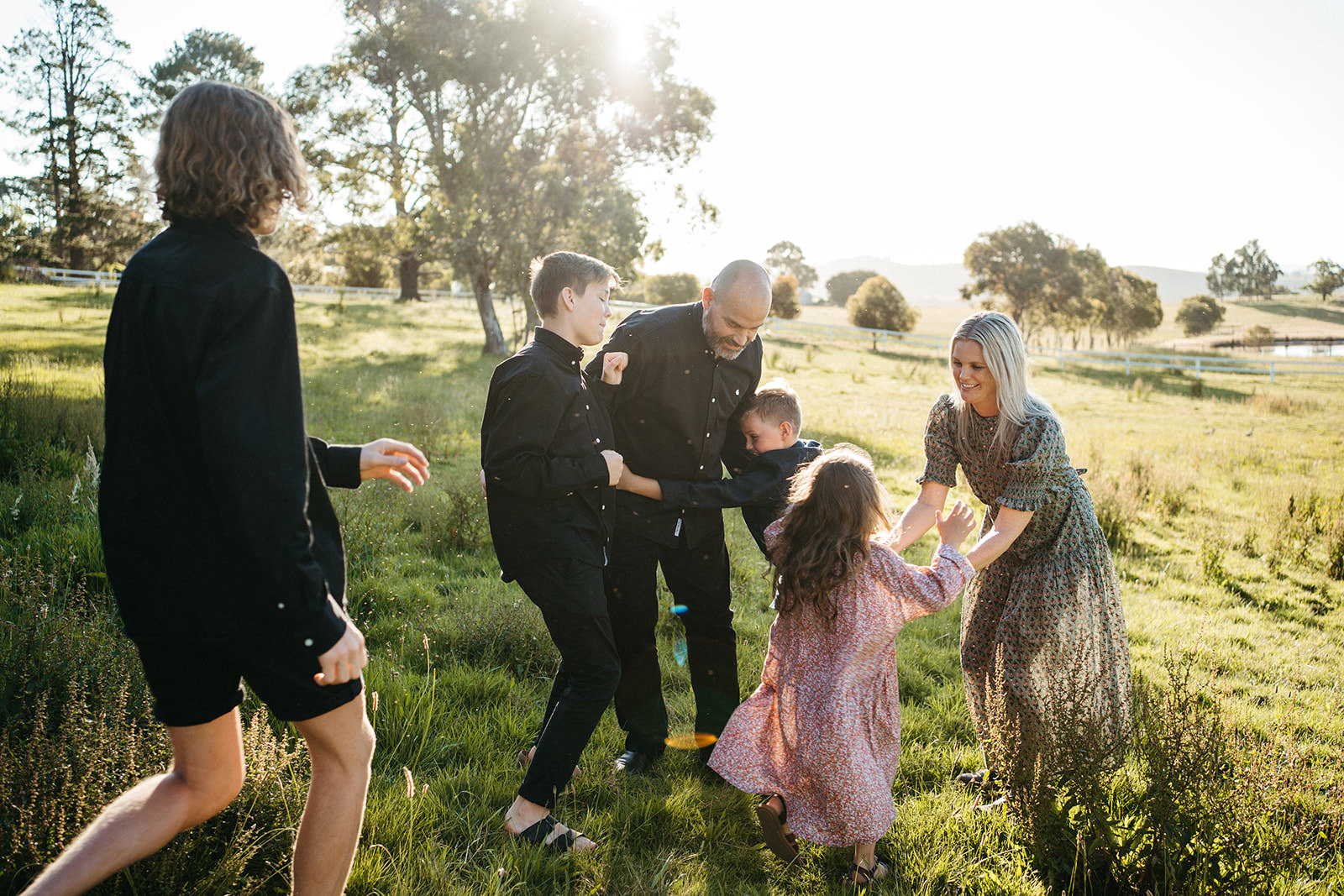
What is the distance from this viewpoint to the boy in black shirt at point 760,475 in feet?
11.3

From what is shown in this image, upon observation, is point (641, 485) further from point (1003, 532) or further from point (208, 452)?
point (208, 452)

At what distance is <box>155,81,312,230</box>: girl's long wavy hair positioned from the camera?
5.88 feet

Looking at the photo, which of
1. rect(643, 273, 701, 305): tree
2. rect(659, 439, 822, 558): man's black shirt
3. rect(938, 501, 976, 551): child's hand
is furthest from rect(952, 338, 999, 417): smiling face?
rect(643, 273, 701, 305): tree

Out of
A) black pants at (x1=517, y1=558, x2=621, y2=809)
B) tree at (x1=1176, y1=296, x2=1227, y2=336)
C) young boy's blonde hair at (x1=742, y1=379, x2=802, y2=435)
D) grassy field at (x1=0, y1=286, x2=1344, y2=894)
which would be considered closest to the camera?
grassy field at (x1=0, y1=286, x2=1344, y2=894)

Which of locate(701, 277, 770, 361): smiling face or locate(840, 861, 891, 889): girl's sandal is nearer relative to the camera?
locate(840, 861, 891, 889): girl's sandal

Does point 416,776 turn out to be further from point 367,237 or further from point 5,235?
point 5,235

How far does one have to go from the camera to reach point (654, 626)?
3.78 m

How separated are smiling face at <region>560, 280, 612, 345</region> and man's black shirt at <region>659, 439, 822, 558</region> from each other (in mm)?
755

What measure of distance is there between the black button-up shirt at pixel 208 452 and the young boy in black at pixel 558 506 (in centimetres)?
113

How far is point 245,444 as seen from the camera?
1.69 metres

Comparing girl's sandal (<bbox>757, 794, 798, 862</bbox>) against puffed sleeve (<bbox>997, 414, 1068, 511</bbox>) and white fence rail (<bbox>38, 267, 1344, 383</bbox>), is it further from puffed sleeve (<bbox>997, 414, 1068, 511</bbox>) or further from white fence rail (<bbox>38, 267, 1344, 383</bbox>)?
white fence rail (<bbox>38, 267, 1344, 383</bbox>)

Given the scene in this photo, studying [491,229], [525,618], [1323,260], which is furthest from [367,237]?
[1323,260]

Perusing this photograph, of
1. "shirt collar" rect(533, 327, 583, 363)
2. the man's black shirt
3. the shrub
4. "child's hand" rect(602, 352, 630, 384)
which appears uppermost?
the shrub

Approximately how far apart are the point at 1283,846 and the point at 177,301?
4.08 meters
